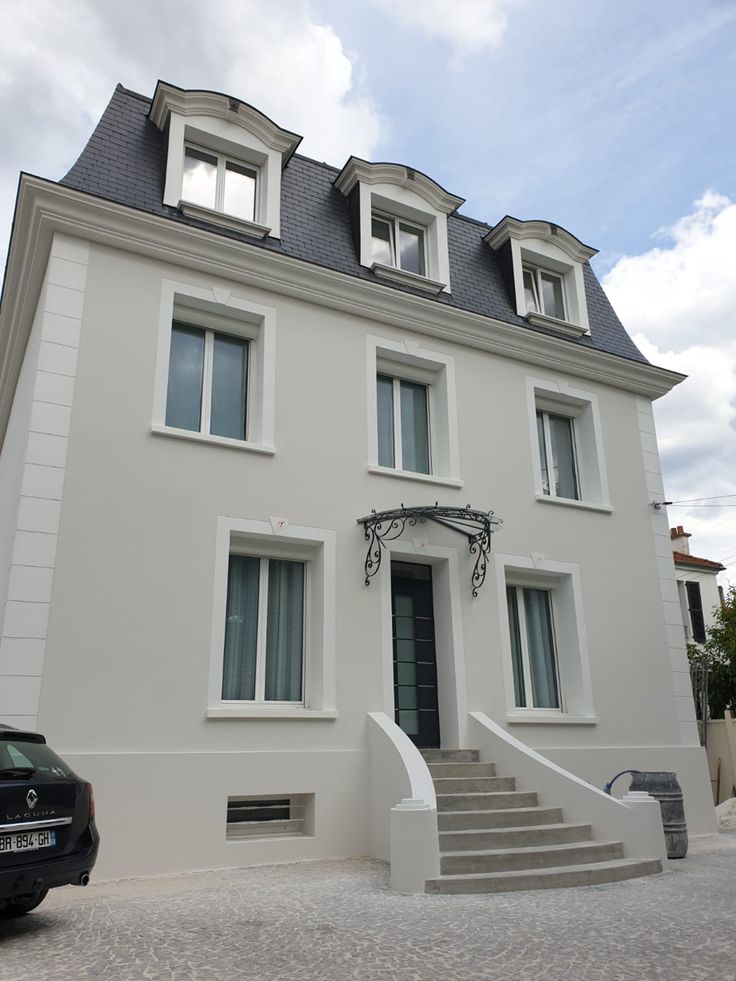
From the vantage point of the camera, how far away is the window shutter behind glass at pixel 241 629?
28.4 feet

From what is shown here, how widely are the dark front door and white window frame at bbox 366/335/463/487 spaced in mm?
1348

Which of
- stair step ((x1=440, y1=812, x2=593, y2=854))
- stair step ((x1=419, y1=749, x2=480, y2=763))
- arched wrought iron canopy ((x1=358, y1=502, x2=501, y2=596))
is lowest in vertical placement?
stair step ((x1=440, y1=812, x2=593, y2=854))

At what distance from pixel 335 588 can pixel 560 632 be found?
376 cm

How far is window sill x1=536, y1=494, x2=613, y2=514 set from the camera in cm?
1128

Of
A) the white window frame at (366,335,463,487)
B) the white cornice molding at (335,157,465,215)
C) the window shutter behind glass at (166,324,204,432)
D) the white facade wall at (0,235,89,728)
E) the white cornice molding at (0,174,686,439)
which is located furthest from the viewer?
the white cornice molding at (335,157,465,215)

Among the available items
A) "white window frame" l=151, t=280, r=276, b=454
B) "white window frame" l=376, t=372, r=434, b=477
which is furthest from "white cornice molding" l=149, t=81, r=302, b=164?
"white window frame" l=376, t=372, r=434, b=477

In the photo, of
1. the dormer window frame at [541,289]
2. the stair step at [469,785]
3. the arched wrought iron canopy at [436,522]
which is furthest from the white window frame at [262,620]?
the dormer window frame at [541,289]

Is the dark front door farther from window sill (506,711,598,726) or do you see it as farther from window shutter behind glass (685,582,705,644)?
window shutter behind glass (685,582,705,644)

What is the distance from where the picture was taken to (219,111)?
10.3 metres

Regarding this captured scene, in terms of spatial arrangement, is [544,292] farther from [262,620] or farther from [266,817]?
[266,817]

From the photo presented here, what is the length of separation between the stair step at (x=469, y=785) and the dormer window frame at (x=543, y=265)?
22.9 feet

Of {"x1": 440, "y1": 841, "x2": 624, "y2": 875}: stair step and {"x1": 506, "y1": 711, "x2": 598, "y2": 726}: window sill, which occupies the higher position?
{"x1": 506, "y1": 711, "x2": 598, "y2": 726}: window sill

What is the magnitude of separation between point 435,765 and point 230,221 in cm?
713

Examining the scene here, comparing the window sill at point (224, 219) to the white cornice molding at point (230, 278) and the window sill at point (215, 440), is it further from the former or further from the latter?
the window sill at point (215, 440)
